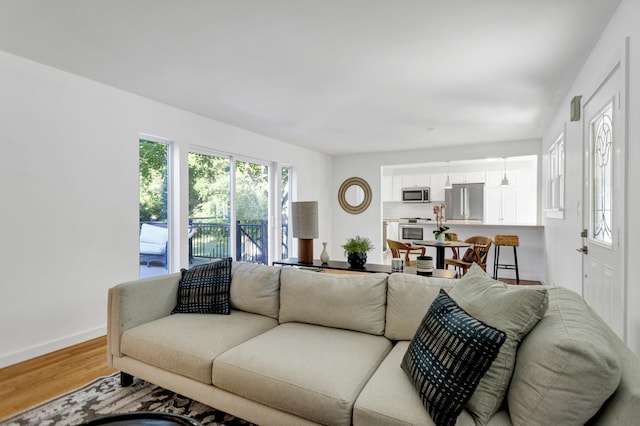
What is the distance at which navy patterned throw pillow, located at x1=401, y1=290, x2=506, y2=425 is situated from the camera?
3.82 feet

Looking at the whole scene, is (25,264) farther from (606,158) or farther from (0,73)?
(606,158)

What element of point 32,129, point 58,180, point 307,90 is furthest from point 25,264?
point 307,90

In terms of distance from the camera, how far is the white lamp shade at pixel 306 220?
3.44 metres

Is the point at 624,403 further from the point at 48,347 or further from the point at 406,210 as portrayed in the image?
the point at 406,210

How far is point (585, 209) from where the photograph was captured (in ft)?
8.77

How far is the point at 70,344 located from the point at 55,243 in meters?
0.90

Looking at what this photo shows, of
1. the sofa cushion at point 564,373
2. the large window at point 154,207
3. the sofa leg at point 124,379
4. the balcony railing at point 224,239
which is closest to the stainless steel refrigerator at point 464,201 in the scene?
the balcony railing at point 224,239

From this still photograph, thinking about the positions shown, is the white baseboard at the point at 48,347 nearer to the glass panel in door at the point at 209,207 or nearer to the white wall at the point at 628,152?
the glass panel in door at the point at 209,207

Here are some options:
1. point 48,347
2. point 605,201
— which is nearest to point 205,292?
point 48,347

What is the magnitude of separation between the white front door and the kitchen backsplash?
6117mm

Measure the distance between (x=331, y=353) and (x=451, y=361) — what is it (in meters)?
0.69

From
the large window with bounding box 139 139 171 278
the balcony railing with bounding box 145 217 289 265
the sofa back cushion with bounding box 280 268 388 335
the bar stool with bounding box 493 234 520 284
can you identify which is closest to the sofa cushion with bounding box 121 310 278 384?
the sofa back cushion with bounding box 280 268 388 335

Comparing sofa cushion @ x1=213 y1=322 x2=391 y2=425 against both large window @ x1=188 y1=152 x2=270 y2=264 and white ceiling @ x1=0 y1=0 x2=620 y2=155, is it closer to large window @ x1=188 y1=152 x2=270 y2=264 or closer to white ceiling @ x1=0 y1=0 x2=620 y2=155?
white ceiling @ x1=0 y1=0 x2=620 y2=155

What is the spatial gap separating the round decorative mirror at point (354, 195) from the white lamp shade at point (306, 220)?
3.61 metres
